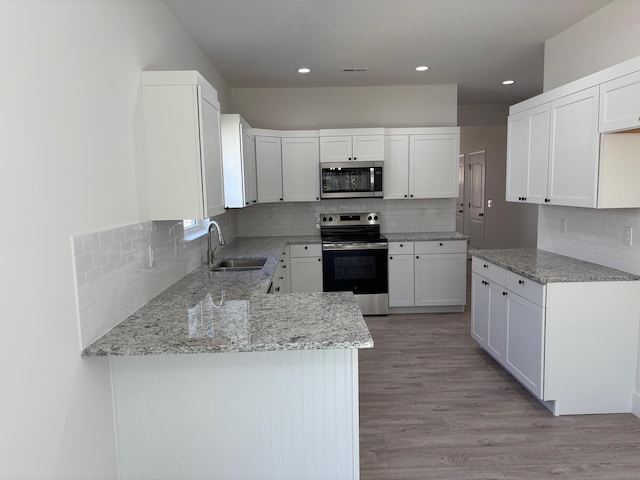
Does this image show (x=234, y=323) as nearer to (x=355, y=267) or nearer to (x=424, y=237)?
(x=355, y=267)

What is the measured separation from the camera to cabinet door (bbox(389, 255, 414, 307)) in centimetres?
506

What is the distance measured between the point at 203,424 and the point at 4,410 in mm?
833

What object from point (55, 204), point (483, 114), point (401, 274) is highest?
point (483, 114)

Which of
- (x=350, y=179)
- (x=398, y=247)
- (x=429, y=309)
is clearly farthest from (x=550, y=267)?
(x=350, y=179)

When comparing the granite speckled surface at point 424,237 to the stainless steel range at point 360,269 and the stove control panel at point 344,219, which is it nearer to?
the stainless steel range at point 360,269

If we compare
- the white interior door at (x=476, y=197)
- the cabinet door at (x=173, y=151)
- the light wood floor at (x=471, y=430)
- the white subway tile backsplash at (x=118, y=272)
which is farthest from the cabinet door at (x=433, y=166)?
the white interior door at (x=476, y=197)

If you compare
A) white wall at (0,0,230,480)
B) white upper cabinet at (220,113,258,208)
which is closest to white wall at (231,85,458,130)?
white upper cabinet at (220,113,258,208)

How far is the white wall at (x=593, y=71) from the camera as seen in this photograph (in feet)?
9.37

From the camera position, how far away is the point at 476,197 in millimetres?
8789

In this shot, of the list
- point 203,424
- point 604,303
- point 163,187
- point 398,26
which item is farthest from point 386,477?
point 398,26

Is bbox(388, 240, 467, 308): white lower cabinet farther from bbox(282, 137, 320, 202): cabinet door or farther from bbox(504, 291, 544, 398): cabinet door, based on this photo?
bbox(504, 291, 544, 398): cabinet door

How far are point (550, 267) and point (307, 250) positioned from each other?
2662mm

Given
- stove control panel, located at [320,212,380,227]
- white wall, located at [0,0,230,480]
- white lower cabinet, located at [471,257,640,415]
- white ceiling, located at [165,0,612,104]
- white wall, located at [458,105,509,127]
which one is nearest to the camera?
white wall, located at [0,0,230,480]

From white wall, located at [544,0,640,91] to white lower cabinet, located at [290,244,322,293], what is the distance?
2.87 m
